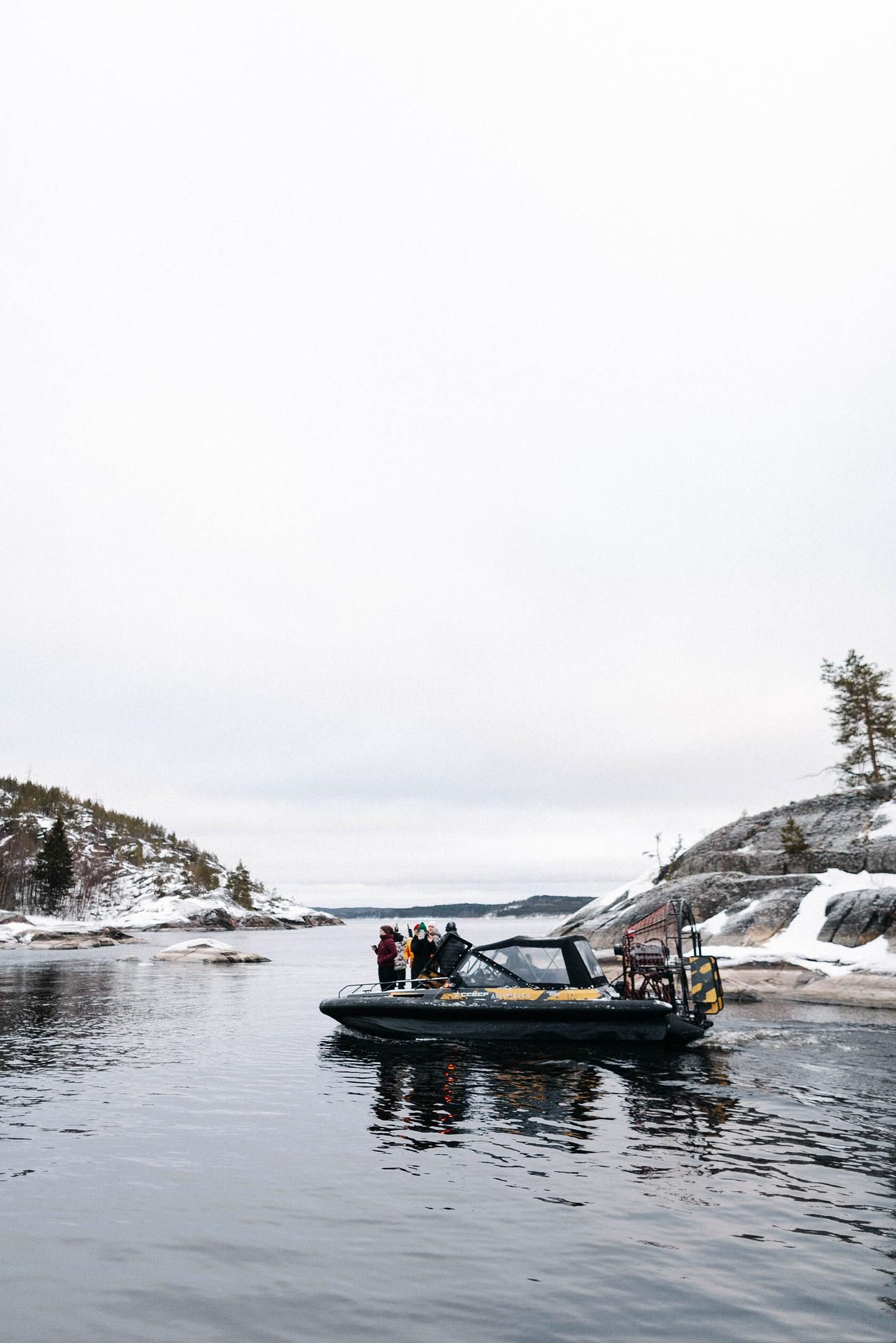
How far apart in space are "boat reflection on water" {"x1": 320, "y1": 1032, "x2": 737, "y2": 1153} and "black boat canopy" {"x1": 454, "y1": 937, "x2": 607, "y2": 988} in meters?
1.72

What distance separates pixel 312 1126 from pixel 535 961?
910cm

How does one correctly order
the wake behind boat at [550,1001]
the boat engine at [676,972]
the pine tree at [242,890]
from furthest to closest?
the pine tree at [242,890] → the boat engine at [676,972] → the wake behind boat at [550,1001]

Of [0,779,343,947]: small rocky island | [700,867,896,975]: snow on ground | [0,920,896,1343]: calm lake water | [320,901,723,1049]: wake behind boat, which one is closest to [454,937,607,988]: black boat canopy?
[320,901,723,1049]: wake behind boat

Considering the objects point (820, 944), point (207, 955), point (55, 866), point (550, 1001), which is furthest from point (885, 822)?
point (55, 866)

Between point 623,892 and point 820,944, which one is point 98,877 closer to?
point 623,892

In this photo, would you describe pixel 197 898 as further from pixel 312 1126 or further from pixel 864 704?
pixel 312 1126

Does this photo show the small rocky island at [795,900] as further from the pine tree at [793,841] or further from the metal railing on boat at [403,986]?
the metal railing on boat at [403,986]

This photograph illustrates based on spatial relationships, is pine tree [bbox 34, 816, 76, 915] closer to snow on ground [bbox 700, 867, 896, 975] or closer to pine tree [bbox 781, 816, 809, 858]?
pine tree [bbox 781, 816, 809, 858]

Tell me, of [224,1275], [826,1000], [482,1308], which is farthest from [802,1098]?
[826,1000]

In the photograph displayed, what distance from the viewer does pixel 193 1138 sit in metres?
11.9

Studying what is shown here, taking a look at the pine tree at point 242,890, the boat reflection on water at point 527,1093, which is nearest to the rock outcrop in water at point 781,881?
the boat reflection on water at point 527,1093

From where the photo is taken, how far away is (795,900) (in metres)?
36.7

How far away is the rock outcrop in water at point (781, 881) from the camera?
33844 mm

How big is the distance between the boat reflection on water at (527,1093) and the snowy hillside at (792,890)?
16.6 meters
